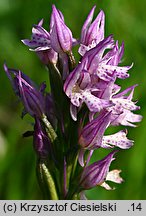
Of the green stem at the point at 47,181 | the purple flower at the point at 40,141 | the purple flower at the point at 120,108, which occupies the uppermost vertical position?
the purple flower at the point at 120,108

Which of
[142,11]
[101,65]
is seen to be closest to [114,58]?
[101,65]

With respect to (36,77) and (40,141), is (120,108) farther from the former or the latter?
(36,77)

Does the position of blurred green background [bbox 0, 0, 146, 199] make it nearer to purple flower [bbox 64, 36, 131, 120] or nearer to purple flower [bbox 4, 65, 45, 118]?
purple flower [bbox 4, 65, 45, 118]

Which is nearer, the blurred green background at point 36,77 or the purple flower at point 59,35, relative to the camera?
the purple flower at point 59,35

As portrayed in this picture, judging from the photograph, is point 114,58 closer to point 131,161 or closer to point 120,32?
point 131,161

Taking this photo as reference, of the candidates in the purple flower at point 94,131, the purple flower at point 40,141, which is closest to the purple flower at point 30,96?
the purple flower at point 40,141

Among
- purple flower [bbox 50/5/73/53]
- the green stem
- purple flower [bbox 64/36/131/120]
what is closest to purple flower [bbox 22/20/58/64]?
purple flower [bbox 50/5/73/53]

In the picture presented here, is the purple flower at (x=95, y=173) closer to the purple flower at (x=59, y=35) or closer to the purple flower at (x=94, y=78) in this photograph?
the purple flower at (x=94, y=78)
